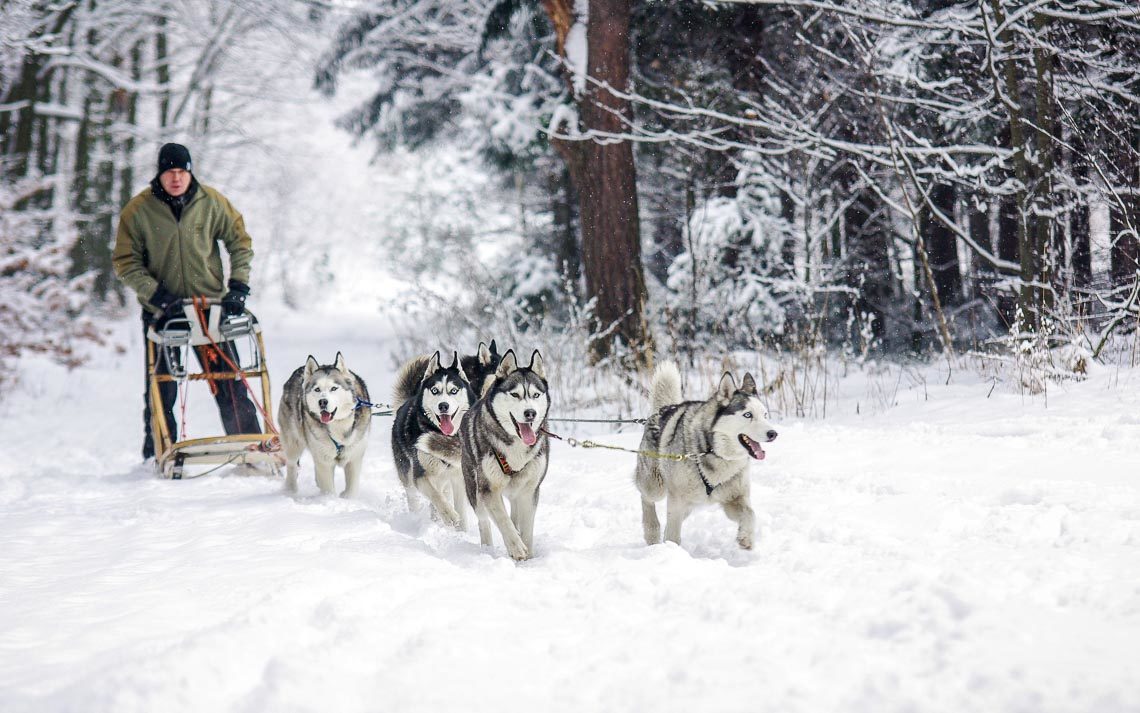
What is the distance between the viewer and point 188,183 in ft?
19.4

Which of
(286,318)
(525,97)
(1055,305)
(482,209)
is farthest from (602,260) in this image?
(286,318)

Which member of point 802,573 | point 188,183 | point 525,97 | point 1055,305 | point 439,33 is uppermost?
point 439,33

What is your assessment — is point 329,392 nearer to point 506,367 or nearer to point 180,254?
point 506,367

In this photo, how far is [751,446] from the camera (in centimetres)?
347

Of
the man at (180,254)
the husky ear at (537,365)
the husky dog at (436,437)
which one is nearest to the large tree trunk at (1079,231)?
the husky ear at (537,365)

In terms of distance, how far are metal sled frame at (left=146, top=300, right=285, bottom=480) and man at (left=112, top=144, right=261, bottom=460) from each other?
0.11 m

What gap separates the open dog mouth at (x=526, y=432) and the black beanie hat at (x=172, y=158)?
147 inches

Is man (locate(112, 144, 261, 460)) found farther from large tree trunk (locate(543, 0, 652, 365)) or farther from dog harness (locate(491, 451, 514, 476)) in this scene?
large tree trunk (locate(543, 0, 652, 365))

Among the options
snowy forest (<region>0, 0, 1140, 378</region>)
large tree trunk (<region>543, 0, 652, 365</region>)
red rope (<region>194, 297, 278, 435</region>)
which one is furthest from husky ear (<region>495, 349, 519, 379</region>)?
large tree trunk (<region>543, 0, 652, 365</region>)

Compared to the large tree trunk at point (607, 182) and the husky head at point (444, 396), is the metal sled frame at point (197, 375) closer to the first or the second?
the husky head at point (444, 396)

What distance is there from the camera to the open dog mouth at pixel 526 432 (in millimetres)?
3660

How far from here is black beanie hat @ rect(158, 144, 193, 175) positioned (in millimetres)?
5766

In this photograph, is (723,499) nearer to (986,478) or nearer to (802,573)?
(802,573)

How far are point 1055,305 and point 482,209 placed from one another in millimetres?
15620
